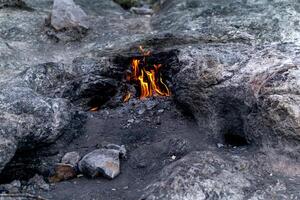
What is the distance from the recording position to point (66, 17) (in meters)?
9.74

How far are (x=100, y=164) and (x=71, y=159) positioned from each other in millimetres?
512

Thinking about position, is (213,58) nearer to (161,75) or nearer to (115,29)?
(161,75)

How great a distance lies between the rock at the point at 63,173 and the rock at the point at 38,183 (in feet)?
0.43

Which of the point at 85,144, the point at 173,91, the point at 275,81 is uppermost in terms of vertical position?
the point at 275,81

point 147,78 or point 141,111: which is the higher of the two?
point 147,78

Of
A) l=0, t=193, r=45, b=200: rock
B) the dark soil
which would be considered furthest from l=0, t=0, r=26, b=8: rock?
l=0, t=193, r=45, b=200: rock

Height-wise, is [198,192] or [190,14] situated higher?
[190,14]

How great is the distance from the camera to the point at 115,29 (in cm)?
1002

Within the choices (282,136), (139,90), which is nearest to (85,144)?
(139,90)

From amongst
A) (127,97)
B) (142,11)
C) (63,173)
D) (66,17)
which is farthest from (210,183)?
(142,11)

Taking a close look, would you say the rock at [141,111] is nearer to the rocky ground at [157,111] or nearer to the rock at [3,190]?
the rocky ground at [157,111]

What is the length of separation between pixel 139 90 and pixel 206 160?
8.70 feet

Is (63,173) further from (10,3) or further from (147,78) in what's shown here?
(10,3)

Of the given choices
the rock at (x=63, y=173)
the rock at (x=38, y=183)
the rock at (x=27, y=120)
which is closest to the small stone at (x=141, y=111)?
the rock at (x=27, y=120)
